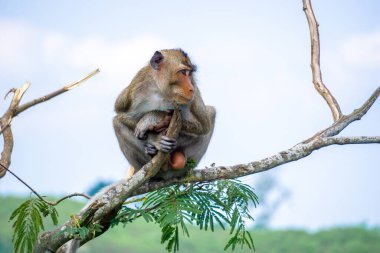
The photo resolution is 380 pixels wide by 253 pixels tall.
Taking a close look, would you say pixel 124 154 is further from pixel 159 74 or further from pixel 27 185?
pixel 27 185

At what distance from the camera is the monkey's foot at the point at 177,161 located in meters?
6.32

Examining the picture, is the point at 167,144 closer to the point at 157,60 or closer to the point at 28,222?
the point at 157,60

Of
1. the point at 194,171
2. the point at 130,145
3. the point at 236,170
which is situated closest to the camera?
the point at 236,170

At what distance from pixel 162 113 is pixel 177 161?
2.30 ft

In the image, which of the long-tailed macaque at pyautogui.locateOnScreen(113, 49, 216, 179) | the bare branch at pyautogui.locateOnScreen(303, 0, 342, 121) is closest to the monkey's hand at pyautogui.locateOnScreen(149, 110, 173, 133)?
the long-tailed macaque at pyautogui.locateOnScreen(113, 49, 216, 179)

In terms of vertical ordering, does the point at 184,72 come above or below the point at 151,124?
above

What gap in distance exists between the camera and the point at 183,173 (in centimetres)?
650

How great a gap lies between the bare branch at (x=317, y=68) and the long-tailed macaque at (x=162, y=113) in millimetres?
1392

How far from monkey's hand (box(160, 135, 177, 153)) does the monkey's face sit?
564 mm

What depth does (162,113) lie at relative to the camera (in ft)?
22.1

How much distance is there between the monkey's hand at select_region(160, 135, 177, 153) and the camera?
5857mm

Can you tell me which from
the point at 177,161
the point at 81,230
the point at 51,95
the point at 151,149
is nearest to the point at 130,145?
the point at 151,149

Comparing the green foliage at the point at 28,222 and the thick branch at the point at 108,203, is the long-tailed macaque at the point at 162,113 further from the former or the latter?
the green foliage at the point at 28,222

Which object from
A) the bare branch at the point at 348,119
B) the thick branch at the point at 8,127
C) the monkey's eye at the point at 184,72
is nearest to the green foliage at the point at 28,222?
the thick branch at the point at 8,127
